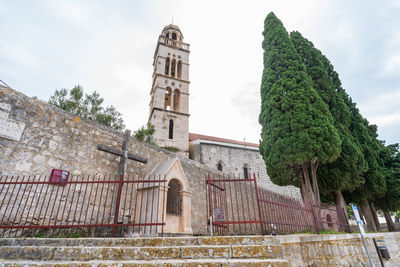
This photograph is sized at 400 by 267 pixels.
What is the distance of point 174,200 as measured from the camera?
25.4 feet

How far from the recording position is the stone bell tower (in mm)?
21625

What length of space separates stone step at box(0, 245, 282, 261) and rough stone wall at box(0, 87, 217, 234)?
2582mm

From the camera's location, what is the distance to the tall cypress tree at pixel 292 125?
946cm

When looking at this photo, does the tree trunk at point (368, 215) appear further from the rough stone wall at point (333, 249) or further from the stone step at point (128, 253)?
the stone step at point (128, 253)

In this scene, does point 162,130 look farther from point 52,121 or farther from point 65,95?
point 52,121

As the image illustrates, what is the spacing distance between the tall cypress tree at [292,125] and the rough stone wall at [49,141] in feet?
21.5

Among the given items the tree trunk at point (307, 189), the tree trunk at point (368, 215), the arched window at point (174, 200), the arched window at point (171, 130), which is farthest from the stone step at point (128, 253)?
the arched window at point (171, 130)

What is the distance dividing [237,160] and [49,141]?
18.3 m

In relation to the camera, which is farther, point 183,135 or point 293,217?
point 183,135

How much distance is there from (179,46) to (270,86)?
1923 centimetres

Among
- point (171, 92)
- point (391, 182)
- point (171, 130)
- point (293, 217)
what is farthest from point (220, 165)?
point (293, 217)

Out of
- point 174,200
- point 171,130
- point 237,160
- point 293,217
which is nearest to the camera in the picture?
point 293,217

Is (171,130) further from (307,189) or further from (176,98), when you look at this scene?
(307,189)

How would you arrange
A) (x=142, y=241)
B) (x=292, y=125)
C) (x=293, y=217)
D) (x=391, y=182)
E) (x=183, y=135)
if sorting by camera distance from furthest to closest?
(x=183, y=135) < (x=391, y=182) < (x=292, y=125) < (x=293, y=217) < (x=142, y=241)
